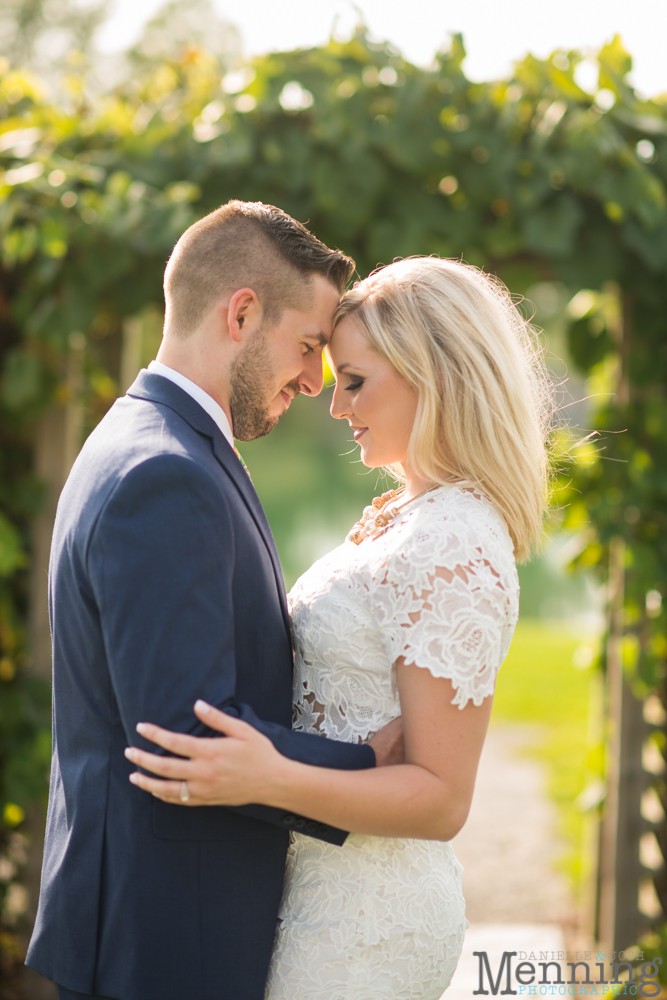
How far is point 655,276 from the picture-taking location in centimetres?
297

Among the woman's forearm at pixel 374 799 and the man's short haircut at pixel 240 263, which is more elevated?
the man's short haircut at pixel 240 263

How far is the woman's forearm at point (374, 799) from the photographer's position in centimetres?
129

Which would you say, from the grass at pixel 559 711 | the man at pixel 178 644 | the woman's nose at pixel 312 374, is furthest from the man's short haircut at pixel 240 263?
the grass at pixel 559 711

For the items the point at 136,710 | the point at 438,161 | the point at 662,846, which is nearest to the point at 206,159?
the point at 438,161

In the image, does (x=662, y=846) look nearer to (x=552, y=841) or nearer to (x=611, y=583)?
(x=611, y=583)

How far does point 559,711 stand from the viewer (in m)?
7.21

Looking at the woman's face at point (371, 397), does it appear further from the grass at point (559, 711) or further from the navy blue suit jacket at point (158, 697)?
the grass at point (559, 711)

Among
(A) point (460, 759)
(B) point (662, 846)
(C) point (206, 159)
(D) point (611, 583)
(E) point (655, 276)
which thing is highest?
(C) point (206, 159)

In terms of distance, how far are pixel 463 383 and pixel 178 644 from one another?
0.72 metres

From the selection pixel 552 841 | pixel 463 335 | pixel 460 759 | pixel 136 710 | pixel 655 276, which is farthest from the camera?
pixel 552 841

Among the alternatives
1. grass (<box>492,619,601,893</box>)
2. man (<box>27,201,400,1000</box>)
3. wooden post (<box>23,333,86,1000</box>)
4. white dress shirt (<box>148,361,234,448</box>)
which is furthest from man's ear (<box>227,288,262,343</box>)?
grass (<box>492,619,601,893</box>)

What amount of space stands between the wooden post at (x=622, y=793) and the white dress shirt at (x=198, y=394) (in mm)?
2110

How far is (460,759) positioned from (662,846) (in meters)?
2.41

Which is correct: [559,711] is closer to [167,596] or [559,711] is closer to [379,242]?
[379,242]
